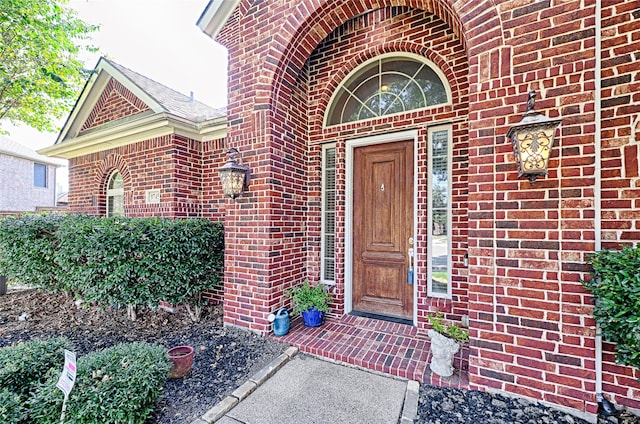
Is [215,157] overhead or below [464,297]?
overhead

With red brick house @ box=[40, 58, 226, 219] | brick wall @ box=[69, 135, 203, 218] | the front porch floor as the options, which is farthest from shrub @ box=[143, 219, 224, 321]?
the front porch floor

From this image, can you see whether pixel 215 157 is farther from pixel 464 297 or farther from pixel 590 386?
pixel 590 386

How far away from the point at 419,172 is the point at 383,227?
83 centimetres

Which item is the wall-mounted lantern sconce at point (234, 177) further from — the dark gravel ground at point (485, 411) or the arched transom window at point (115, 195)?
the arched transom window at point (115, 195)

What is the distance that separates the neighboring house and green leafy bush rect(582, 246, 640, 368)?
19.4 metres

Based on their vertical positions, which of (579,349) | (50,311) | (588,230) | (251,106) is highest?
(251,106)

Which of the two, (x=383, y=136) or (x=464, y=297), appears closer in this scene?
(x=464, y=297)

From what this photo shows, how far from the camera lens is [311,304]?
3.35 meters

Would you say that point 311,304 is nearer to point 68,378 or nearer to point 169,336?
point 169,336

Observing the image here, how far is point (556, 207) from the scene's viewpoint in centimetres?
197

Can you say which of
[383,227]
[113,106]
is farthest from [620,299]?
[113,106]

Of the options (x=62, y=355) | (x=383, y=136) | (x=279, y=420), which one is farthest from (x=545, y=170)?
(x=62, y=355)

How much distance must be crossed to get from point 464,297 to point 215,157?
168 inches

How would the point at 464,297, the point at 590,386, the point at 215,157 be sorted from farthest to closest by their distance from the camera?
1. the point at 215,157
2. the point at 464,297
3. the point at 590,386
